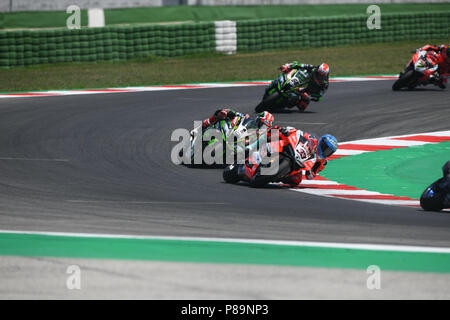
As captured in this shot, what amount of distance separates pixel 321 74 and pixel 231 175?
19.9ft

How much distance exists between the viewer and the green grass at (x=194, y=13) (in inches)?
1128

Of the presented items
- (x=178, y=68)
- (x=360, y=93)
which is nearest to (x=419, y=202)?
(x=360, y=93)

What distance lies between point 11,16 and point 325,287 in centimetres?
2547

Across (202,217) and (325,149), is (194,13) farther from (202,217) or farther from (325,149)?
(202,217)

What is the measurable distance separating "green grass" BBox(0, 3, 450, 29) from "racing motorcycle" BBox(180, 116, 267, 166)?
62.5 ft

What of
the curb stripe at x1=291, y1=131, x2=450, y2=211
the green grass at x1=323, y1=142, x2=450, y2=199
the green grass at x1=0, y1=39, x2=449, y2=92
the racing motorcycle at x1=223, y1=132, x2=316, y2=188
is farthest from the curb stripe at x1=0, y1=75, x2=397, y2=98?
the racing motorcycle at x1=223, y1=132, x2=316, y2=188

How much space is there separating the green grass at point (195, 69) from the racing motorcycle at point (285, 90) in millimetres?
5923

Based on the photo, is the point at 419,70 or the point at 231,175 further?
the point at 419,70

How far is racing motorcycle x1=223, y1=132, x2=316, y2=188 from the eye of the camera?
904 cm

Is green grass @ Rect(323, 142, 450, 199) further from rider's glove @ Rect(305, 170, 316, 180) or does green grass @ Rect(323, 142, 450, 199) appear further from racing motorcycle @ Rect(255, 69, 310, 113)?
racing motorcycle @ Rect(255, 69, 310, 113)

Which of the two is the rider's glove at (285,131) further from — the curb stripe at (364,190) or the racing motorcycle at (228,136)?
the racing motorcycle at (228,136)

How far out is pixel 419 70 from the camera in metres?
18.1

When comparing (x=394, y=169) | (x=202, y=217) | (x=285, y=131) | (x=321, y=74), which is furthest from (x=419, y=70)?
(x=202, y=217)

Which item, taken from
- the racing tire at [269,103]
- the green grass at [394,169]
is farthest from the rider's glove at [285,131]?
the racing tire at [269,103]
